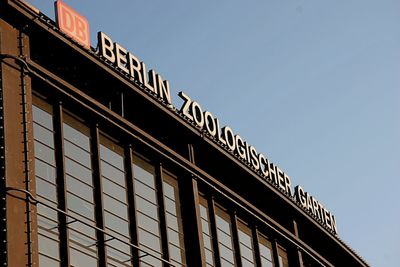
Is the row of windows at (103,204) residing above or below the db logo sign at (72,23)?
below

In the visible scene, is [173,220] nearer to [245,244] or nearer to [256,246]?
[245,244]

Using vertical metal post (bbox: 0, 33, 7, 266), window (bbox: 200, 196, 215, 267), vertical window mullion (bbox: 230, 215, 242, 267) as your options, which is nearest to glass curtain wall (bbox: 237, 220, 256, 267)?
vertical window mullion (bbox: 230, 215, 242, 267)

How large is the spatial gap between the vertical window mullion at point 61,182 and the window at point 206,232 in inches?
484

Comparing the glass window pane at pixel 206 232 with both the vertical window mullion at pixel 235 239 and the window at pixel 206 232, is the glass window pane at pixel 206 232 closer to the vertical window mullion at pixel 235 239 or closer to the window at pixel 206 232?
the window at pixel 206 232

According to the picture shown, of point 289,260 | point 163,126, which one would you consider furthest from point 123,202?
point 289,260

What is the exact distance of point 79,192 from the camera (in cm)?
4722

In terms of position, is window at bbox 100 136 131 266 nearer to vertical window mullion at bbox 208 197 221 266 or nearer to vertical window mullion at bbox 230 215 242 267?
vertical window mullion at bbox 208 197 221 266

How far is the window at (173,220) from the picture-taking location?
53156 mm

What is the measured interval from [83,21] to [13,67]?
6.86 metres

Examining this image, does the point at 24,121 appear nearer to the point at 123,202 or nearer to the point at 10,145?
the point at 10,145

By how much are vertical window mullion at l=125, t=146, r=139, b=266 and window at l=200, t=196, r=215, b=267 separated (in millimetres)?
6608

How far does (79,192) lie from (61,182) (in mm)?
1593

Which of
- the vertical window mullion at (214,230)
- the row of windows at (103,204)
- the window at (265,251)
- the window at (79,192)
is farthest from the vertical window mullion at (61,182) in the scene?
the window at (265,251)

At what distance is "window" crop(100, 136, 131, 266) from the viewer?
158 feet
